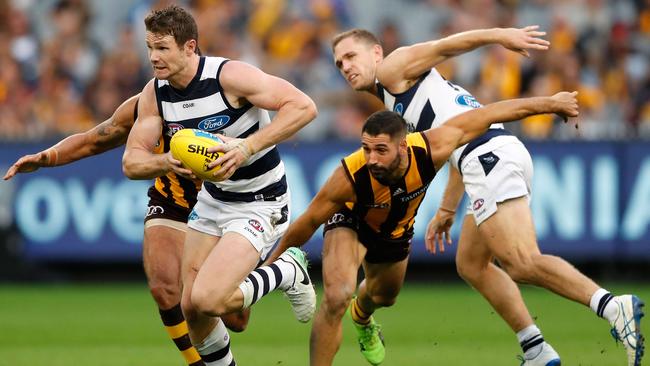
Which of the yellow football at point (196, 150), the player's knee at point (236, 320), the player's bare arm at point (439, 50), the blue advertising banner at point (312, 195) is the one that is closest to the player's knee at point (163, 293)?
the player's knee at point (236, 320)

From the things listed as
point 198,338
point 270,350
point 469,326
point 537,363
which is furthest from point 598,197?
point 198,338

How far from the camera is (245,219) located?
26.2 ft

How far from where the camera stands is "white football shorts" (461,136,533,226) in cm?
821

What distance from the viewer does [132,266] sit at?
15906mm

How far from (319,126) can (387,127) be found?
8.85 m

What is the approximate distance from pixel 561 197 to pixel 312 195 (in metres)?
3.00

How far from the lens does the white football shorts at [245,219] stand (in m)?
7.95

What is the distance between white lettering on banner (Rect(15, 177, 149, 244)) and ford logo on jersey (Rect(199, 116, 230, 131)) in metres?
7.59

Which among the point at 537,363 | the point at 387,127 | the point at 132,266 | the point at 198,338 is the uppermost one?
the point at 387,127

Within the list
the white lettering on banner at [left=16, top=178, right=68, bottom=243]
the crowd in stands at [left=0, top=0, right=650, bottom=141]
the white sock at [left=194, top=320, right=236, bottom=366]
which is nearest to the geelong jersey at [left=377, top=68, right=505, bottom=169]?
the white sock at [left=194, top=320, right=236, bottom=366]

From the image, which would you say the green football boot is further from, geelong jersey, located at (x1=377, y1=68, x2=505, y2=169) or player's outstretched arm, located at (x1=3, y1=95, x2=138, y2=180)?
player's outstretched arm, located at (x1=3, y1=95, x2=138, y2=180)

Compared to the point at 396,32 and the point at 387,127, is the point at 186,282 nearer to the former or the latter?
the point at 387,127

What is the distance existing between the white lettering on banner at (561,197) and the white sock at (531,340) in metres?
6.18

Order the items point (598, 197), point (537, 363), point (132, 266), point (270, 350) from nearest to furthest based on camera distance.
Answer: point (537, 363) < point (270, 350) < point (598, 197) < point (132, 266)
